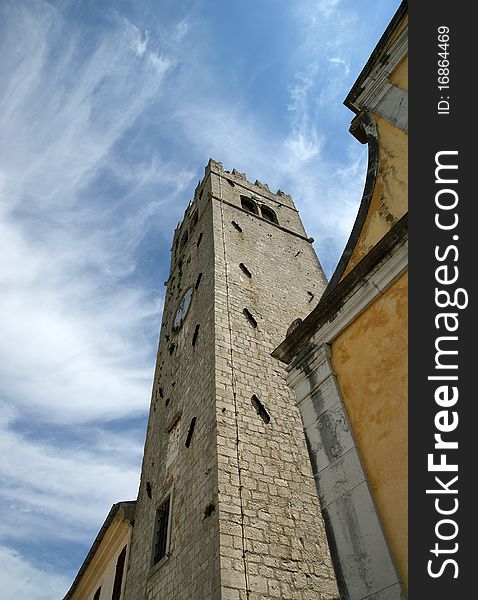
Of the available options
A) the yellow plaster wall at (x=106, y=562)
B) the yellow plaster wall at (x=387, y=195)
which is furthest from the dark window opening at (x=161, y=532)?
the yellow plaster wall at (x=387, y=195)

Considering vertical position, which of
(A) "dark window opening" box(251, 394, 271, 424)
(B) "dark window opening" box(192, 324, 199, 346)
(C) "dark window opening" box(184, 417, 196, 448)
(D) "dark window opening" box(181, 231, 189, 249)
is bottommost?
(C) "dark window opening" box(184, 417, 196, 448)

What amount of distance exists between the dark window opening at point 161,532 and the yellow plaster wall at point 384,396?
5736mm

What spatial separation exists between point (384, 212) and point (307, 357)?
1767 mm

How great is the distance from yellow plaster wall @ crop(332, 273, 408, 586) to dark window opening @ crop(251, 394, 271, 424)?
431 centimetres

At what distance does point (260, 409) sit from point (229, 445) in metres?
1.29

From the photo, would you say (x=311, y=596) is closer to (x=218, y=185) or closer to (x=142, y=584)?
(x=142, y=584)

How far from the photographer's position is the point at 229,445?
7.66 metres

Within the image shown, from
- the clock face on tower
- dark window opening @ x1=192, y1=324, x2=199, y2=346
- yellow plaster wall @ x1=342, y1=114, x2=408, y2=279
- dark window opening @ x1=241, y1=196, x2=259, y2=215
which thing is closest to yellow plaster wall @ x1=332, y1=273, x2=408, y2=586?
yellow plaster wall @ x1=342, y1=114, x2=408, y2=279

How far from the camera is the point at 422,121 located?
3498 mm

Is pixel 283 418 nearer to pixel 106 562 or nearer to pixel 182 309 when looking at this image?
pixel 182 309

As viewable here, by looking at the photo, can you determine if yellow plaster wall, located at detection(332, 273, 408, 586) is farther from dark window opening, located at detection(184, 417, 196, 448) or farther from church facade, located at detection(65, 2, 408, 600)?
dark window opening, located at detection(184, 417, 196, 448)

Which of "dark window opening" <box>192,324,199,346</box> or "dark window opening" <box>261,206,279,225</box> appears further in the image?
"dark window opening" <box>261,206,279,225</box>

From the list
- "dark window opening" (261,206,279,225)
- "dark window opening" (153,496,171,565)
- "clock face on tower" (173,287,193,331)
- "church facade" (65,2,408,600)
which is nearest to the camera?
"church facade" (65,2,408,600)

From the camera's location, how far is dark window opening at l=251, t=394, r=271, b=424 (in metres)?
8.69
